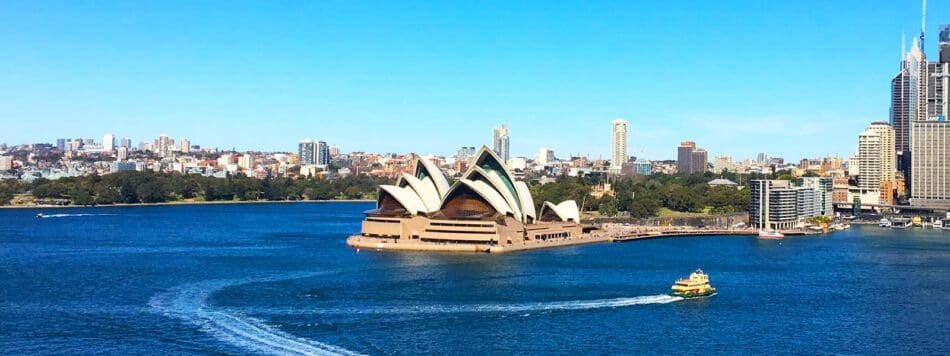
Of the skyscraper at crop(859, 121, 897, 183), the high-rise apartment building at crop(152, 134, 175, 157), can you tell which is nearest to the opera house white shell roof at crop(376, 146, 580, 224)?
the skyscraper at crop(859, 121, 897, 183)

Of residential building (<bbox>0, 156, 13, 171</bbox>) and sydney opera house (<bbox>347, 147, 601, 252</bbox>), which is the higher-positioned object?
residential building (<bbox>0, 156, 13, 171</bbox>)

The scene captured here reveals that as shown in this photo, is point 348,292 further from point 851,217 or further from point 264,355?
point 851,217

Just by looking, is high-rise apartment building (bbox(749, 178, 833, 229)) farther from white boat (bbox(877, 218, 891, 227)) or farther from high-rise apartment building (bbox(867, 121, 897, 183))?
high-rise apartment building (bbox(867, 121, 897, 183))

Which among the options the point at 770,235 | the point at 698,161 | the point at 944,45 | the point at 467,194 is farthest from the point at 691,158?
the point at 467,194

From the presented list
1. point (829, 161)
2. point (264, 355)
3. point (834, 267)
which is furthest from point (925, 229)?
point (829, 161)

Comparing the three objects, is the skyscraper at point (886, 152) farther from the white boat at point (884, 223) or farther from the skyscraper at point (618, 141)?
the skyscraper at point (618, 141)

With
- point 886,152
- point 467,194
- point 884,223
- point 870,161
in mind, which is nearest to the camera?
point 467,194

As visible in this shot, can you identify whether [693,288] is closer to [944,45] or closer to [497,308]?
[497,308]
